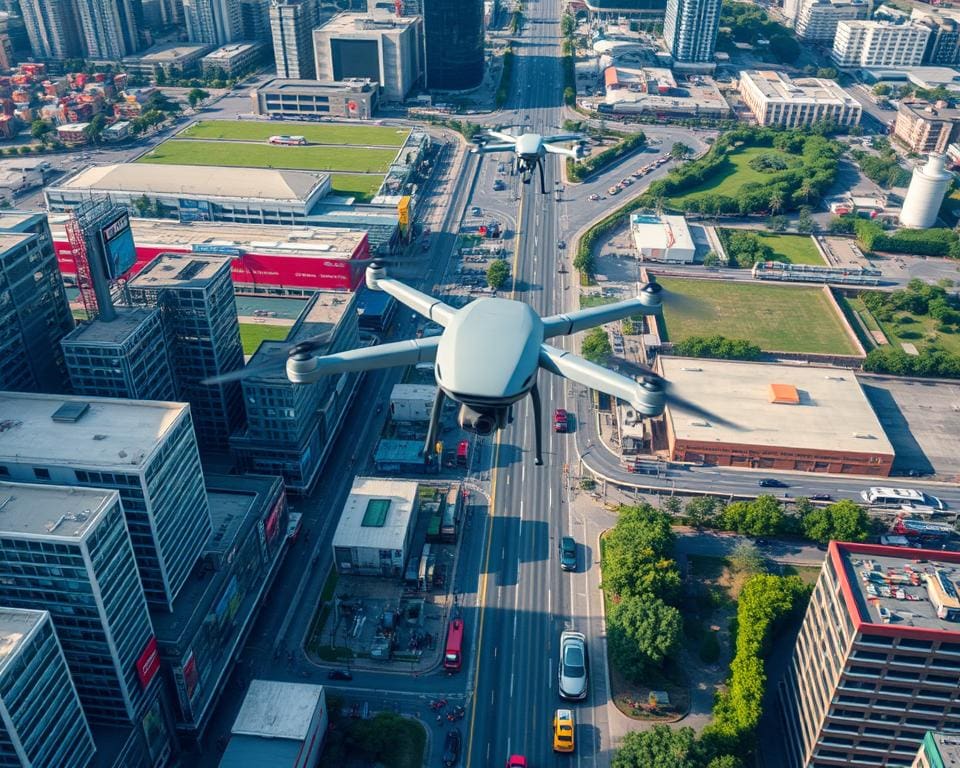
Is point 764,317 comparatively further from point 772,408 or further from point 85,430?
point 85,430

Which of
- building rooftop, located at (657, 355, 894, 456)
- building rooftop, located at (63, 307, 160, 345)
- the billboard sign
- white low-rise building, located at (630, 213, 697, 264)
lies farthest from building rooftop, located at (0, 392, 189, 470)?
white low-rise building, located at (630, 213, 697, 264)

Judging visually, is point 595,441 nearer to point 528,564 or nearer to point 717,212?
point 528,564

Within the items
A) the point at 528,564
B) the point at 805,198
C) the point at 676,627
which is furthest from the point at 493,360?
the point at 805,198

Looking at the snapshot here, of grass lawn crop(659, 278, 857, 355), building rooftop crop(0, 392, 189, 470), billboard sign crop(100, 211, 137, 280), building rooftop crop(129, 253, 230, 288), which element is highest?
billboard sign crop(100, 211, 137, 280)

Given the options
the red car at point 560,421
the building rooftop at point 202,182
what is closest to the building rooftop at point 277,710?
the red car at point 560,421

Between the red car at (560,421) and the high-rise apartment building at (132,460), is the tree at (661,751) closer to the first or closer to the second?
the high-rise apartment building at (132,460)

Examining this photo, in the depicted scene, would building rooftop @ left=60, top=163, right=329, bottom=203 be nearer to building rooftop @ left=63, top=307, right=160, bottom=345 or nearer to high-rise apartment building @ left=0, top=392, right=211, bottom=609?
building rooftop @ left=63, top=307, right=160, bottom=345
